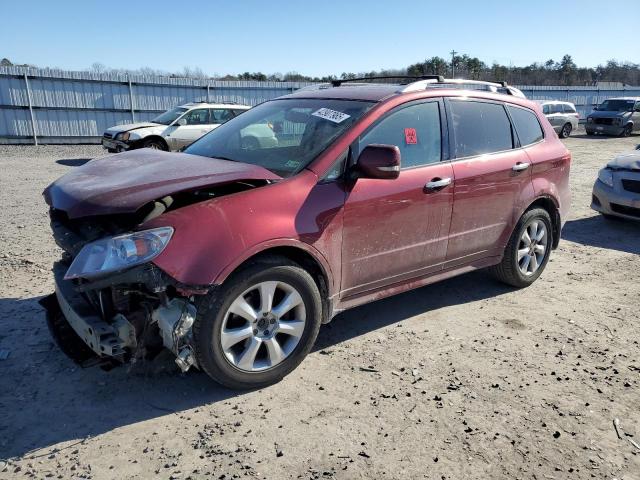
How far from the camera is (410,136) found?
3.98 m

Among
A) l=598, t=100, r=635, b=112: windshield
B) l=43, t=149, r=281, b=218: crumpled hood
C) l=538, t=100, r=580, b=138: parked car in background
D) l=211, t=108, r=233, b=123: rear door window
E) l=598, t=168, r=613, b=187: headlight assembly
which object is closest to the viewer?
l=43, t=149, r=281, b=218: crumpled hood

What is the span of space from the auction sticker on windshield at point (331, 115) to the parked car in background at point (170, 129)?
9.64 metres

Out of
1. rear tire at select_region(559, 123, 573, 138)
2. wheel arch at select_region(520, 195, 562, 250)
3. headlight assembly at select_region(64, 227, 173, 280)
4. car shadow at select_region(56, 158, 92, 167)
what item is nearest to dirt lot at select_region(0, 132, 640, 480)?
wheel arch at select_region(520, 195, 562, 250)

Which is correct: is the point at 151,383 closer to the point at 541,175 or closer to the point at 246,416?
the point at 246,416

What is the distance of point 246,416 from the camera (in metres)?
3.07

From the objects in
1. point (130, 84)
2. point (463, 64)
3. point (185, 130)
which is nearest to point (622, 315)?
point (185, 130)

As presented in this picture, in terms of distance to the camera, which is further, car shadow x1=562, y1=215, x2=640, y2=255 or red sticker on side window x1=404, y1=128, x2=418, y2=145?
car shadow x1=562, y1=215, x2=640, y2=255

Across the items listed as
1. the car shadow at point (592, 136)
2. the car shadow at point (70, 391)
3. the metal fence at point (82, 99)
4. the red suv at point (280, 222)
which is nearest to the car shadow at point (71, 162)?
the metal fence at point (82, 99)

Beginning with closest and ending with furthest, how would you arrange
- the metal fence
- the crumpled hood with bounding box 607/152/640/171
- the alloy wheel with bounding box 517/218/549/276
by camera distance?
the alloy wheel with bounding box 517/218/549/276 → the crumpled hood with bounding box 607/152/640/171 → the metal fence

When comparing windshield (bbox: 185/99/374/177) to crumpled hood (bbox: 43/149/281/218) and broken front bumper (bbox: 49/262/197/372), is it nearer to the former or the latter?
crumpled hood (bbox: 43/149/281/218)

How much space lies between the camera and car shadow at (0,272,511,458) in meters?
2.89

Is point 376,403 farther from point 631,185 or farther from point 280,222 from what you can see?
point 631,185

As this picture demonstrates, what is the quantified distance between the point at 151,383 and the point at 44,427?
0.66 metres

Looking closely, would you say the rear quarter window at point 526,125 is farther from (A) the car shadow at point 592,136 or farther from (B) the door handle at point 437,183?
(A) the car shadow at point 592,136
